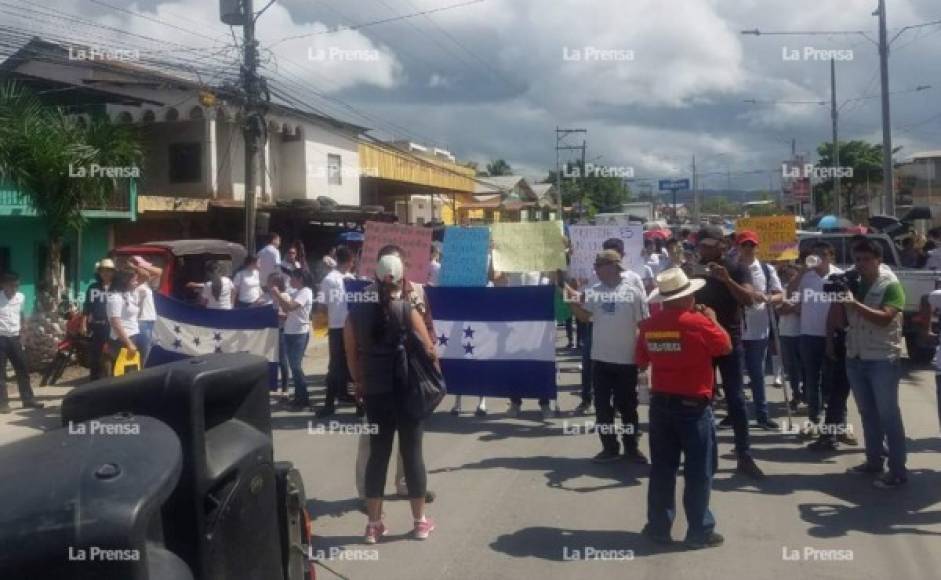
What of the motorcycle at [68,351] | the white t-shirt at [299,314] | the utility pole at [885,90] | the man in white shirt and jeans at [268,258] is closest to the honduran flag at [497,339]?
the white t-shirt at [299,314]

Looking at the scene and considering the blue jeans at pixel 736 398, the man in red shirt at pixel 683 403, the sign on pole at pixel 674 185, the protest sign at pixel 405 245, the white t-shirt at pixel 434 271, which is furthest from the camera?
the sign on pole at pixel 674 185

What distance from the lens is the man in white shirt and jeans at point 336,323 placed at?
10.2 meters

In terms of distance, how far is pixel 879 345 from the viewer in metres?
6.91

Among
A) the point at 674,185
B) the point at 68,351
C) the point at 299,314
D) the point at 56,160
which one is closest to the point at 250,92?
the point at 56,160

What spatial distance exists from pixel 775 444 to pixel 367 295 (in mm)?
4652

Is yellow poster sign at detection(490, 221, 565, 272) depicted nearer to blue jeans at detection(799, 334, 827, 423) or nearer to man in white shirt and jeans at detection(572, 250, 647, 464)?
man in white shirt and jeans at detection(572, 250, 647, 464)

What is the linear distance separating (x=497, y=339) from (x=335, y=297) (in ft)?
7.00

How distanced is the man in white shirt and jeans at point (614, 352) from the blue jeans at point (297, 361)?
4306mm

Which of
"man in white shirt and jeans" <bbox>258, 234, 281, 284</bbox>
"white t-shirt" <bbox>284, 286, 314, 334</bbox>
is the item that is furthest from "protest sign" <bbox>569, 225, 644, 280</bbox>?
"man in white shirt and jeans" <bbox>258, 234, 281, 284</bbox>

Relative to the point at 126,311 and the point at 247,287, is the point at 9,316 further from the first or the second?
the point at 247,287

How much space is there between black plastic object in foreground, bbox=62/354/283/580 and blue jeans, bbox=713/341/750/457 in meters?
5.28

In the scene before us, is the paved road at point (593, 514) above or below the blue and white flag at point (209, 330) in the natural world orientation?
below

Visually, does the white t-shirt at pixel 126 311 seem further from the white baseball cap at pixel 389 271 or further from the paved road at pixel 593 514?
the white baseball cap at pixel 389 271

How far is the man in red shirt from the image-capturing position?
5.61 metres
